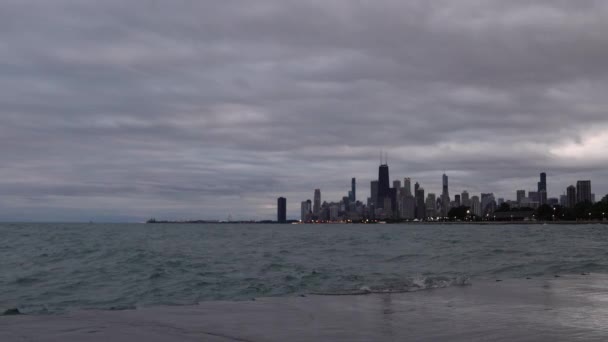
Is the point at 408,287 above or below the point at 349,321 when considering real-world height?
below

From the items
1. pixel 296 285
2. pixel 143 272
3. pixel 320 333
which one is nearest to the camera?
pixel 320 333

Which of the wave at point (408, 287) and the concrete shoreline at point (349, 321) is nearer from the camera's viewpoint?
the concrete shoreline at point (349, 321)

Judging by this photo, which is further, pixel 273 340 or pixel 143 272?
pixel 143 272

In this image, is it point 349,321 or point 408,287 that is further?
point 408,287

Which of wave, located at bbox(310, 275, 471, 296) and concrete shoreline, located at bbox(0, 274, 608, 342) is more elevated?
concrete shoreline, located at bbox(0, 274, 608, 342)

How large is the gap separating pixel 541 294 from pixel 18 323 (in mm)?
12781

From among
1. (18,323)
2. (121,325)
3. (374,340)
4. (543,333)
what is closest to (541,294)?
(543,333)

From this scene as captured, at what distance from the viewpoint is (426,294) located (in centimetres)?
1681

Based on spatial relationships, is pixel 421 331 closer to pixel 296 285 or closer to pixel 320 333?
pixel 320 333

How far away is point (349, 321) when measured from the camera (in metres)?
11.8

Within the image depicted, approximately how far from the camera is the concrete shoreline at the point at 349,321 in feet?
32.7

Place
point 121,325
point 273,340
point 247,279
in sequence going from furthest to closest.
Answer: point 247,279, point 121,325, point 273,340

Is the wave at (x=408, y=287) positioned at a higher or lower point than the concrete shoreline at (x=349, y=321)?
lower

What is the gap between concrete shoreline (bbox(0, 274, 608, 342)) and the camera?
995cm
